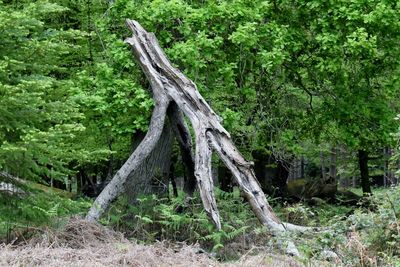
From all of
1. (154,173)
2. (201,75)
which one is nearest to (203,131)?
(201,75)

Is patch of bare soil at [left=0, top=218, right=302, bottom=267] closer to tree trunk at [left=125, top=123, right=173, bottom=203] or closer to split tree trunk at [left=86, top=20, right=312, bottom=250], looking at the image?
split tree trunk at [left=86, top=20, right=312, bottom=250]

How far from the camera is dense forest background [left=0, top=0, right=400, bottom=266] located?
9453mm

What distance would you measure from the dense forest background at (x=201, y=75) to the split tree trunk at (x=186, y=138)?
16.1 inches

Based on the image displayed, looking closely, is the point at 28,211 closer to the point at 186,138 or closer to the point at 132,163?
the point at 132,163

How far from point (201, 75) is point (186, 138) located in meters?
1.41

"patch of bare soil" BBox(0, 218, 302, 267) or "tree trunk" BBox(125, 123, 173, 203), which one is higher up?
"tree trunk" BBox(125, 123, 173, 203)

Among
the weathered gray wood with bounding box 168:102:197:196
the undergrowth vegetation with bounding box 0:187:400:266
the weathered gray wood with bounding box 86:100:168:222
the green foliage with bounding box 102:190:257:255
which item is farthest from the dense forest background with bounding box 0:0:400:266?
the weathered gray wood with bounding box 168:102:197:196

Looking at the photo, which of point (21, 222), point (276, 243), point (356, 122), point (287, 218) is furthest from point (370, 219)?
point (356, 122)

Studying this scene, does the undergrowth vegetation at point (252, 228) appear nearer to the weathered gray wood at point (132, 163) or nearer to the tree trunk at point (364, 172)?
the weathered gray wood at point (132, 163)

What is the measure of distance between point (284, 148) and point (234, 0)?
183 inches

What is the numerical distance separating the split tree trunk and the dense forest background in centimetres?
41

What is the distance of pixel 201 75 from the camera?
1249 centimetres

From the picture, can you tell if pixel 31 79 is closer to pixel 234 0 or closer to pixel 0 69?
pixel 0 69

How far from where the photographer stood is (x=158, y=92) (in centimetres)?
1141
